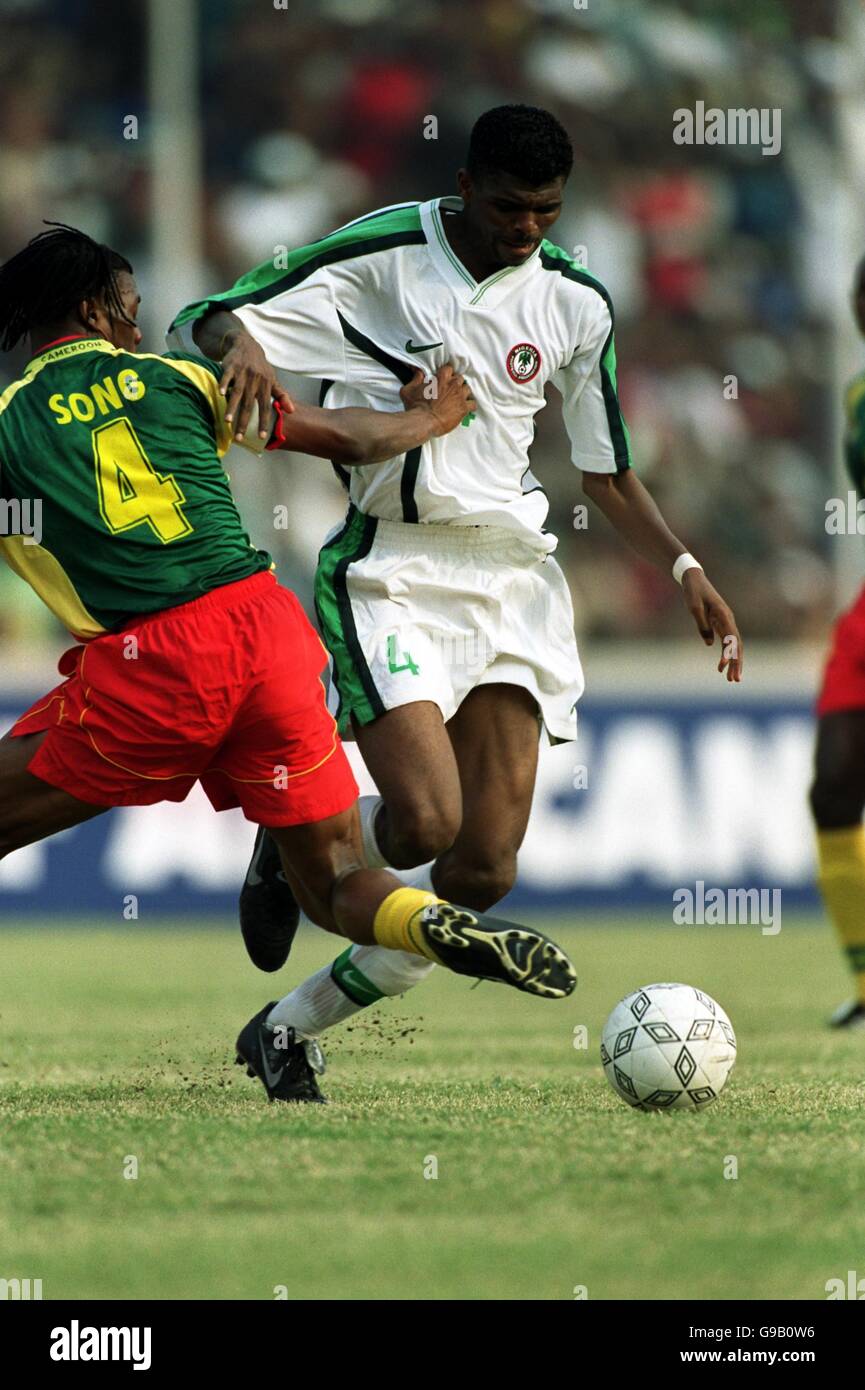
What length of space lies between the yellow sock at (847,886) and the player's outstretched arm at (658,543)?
Result: 100 cm

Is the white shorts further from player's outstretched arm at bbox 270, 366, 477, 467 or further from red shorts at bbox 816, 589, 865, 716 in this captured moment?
red shorts at bbox 816, 589, 865, 716

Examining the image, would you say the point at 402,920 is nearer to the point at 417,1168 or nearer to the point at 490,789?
the point at 417,1168

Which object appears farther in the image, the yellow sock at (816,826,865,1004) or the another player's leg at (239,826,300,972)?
the yellow sock at (816,826,865,1004)

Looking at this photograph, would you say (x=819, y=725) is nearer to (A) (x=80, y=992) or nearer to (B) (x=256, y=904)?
(B) (x=256, y=904)

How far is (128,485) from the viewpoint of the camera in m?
4.90

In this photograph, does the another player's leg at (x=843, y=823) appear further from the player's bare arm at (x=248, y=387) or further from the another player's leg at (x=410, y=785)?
the player's bare arm at (x=248, y=387)

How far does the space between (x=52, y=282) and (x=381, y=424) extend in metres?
0.92

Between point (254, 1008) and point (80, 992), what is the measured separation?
1016 millimetres

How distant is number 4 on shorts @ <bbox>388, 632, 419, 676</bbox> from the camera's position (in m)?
5.70

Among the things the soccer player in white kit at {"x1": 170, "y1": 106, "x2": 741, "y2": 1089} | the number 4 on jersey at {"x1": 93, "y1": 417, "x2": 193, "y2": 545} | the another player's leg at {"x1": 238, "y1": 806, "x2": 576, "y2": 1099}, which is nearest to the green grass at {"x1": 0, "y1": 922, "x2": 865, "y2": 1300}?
the another player's leg at {"x1": 238, "y1": 806, "x2": 576, "y2": 1099}

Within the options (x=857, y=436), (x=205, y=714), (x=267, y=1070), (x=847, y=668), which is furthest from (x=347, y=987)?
(x=857, y=436)

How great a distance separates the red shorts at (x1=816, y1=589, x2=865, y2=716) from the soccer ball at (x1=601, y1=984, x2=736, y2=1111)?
5.51ft

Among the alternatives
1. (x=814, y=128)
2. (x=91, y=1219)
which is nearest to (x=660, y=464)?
(x=814, y=128)

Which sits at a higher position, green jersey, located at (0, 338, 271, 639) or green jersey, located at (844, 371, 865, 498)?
green jersey, located at (844, 371, 865, 498)
